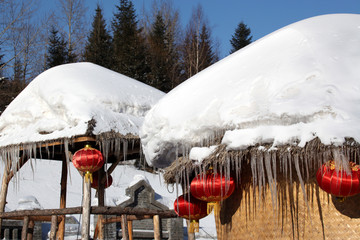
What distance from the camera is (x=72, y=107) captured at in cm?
862

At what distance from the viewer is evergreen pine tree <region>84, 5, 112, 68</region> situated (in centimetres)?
3297

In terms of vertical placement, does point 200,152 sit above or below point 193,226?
above

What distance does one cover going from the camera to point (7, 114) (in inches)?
380

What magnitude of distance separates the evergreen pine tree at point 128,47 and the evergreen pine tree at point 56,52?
3.45 metres

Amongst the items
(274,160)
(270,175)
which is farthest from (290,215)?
(274,160)

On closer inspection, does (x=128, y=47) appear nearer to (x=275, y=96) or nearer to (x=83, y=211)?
(x=83, y=211)

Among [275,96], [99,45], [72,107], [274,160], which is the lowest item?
[274,160]

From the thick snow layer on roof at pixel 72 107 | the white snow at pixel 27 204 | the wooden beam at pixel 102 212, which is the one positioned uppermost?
the thick snow layer on roof at pixel 72 107

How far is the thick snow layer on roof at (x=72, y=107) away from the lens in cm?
859

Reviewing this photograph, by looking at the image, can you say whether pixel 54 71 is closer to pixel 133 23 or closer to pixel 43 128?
pixel 43 128

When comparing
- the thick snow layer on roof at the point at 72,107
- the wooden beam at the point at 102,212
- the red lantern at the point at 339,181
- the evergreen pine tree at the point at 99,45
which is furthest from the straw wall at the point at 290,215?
the evergreen pine tree at the point at 99,45

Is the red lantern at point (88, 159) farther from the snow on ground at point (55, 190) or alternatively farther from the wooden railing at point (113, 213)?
the snow on ground at point (55, 190)

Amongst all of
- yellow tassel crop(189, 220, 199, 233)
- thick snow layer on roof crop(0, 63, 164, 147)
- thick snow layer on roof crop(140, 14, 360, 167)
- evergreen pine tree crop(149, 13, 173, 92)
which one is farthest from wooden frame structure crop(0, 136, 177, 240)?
evergreen pine tree crop(149, 13, 173, 92)

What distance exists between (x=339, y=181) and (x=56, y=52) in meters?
28.6
